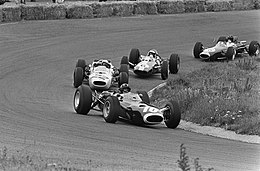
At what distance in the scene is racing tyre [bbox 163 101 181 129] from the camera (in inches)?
504

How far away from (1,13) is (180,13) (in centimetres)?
1209

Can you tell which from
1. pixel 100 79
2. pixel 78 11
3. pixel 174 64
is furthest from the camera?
pixel 78 11

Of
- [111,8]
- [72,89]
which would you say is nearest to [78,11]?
[111,8]

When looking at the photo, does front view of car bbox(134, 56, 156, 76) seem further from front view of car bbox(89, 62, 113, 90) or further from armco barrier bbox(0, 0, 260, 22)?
armco barrier bbox(0, 0, 260, 22)

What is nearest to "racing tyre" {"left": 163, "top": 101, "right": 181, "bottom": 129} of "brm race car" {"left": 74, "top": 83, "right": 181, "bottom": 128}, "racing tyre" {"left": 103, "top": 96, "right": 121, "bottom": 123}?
"brm race car" {"left": 74, "top": 83, "right": 181, "bottom": 128}

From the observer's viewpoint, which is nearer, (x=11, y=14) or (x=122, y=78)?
(x=122, y=78)

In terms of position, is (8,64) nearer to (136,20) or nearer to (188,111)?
(188,111)

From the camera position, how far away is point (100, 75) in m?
17.3

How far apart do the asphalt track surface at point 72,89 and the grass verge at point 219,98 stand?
1.06m

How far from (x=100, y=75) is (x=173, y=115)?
4811 millimetres

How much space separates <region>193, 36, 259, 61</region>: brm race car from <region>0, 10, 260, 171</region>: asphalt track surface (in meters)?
0.41

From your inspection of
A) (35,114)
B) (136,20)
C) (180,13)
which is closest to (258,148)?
(35,114)

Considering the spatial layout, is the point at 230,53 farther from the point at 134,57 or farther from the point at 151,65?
the point at 151,65

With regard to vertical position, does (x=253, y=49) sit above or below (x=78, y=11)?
below
